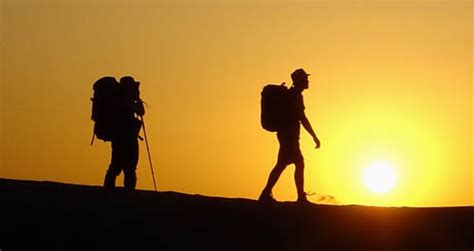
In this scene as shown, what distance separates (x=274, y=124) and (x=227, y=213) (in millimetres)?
2632

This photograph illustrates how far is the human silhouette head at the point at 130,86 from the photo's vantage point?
1719cm

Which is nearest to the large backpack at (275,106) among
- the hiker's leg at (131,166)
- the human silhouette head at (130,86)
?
the hiker's leg at (131,166)

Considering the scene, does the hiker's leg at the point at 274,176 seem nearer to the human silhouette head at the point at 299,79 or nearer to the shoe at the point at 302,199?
the shoe at the point at 302,199

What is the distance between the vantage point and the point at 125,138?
16969 millimetres

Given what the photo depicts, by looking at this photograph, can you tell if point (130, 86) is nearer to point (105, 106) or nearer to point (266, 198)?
point (105, 106)

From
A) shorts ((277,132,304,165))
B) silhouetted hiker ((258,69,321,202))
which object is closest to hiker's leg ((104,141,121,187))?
silhouetted hiker ((258,69,321,202))

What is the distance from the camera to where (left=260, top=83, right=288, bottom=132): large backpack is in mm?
15664

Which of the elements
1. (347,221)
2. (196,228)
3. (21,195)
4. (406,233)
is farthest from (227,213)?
(21,195)

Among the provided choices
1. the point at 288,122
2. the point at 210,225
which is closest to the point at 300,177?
the point at 288,122

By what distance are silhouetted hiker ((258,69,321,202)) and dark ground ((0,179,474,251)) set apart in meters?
0.92

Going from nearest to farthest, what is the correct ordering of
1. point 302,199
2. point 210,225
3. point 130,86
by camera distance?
point 210,225
point 302,199
point 130,86

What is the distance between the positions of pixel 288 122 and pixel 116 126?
3322 mm

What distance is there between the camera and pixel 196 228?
1284 cm

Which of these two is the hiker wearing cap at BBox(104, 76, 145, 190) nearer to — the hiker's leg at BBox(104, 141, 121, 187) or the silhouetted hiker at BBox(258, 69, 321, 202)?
the hiker's leg at BBox(104, 141, 121, 187)
